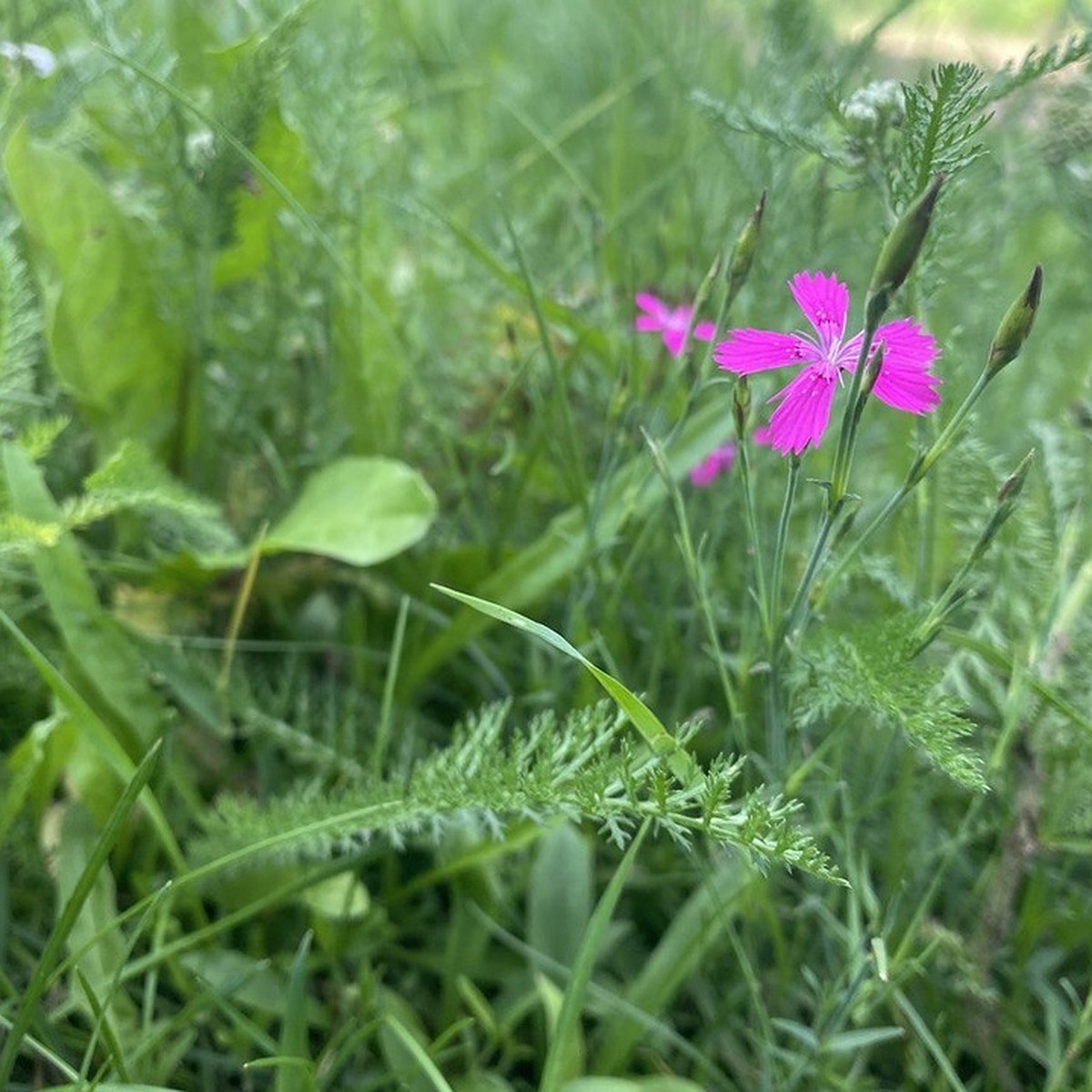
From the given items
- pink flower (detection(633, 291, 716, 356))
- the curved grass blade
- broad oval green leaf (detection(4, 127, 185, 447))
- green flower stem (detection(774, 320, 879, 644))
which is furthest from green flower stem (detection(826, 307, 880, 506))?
broad oval green leaf (detection(4, 127, 185, 447))

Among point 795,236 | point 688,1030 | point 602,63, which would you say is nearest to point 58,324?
point 795,236

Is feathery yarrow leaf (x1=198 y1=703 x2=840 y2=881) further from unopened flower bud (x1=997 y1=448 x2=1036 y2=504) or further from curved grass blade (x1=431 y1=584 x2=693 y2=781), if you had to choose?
unopened flower bud (x1=997 y1=448 x2=1036 y2=504)

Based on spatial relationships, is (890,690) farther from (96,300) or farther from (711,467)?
(96,300)

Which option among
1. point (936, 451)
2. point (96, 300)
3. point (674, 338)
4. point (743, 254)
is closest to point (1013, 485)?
point (936, 451)

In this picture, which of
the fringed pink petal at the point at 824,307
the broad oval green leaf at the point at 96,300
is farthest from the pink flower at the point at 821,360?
the broad oval green leaf at the point at 96,300

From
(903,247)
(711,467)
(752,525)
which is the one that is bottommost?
(711,467)

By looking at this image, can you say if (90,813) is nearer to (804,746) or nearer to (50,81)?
(804,746)

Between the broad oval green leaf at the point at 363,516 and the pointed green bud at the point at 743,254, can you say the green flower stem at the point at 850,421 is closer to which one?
the pointed green bud at the point at 743,254
